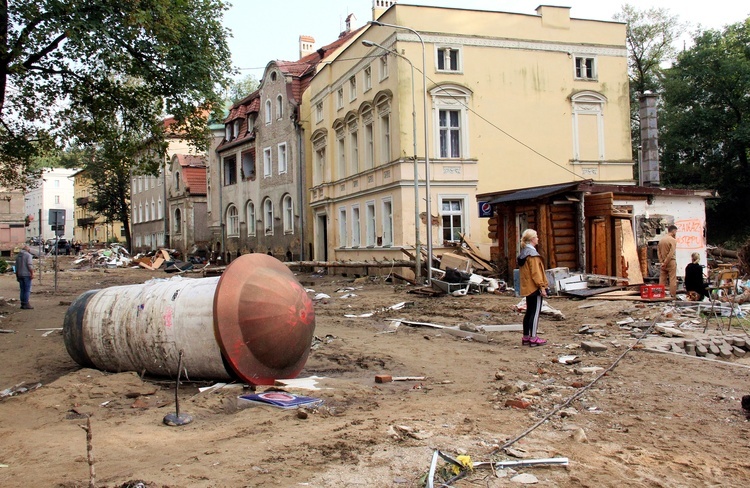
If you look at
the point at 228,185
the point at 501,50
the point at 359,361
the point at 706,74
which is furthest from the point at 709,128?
the point at 359,361

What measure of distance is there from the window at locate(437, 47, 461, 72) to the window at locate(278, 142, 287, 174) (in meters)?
14.4

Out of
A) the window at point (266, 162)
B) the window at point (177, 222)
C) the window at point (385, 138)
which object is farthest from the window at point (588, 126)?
the window at point (177, 222)

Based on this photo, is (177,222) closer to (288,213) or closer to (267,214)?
(267,214)

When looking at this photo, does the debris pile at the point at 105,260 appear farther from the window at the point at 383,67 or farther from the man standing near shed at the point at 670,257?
the man standing near shed at the point at 670,257

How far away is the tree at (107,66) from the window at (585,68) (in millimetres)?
17441

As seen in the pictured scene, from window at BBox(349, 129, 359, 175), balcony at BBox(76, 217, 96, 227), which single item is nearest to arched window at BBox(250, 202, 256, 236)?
window at BBox(349, 129, 359, 175)

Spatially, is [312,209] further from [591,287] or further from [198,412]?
[198,412]

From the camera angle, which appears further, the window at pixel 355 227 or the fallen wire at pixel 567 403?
the window at pixel 355 227

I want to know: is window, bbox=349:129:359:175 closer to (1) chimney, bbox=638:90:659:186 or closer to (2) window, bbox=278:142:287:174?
(2) window, bbox=278:142:287:174

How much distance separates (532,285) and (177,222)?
1929 inches

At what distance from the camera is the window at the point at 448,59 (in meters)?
27.2

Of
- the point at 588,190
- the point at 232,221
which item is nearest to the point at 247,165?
the point at 232,221

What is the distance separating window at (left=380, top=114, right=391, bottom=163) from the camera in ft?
92.9

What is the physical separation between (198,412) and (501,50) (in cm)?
2443
